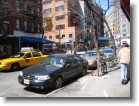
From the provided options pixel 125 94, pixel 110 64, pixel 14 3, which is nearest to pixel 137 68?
pixel 125 94

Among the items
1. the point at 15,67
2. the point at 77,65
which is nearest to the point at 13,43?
the point at 15,67

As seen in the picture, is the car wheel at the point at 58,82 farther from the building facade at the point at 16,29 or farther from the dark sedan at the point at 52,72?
the building facade at the point at 16,29

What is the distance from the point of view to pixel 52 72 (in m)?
7.03

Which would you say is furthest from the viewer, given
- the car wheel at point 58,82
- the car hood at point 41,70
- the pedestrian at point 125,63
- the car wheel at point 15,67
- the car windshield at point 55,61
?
A: the car wheel at point 15,67

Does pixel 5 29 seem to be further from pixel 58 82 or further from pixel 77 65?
pixel 58 82

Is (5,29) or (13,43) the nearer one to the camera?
(5,29)

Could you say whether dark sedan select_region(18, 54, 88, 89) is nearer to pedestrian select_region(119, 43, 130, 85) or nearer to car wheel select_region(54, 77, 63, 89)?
car wheel select_region(54, 77, 63, 89)

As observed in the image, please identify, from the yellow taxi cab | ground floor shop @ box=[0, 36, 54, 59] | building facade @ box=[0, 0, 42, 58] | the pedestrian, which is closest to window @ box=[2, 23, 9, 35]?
building facade @ box=[0, 0, 42, 58]

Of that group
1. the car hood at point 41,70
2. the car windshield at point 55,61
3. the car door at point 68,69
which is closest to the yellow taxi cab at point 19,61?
the car windshield at point 55,61

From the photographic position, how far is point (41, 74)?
6773 mm

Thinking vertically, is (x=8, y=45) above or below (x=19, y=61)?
above

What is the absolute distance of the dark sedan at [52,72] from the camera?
670 cm

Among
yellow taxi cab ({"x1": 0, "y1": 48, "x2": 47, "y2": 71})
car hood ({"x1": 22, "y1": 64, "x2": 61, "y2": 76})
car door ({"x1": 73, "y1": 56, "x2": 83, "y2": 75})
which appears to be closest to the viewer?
car hood ({"x1": 22, "y1": 64, "x2": 61, "y2": 76})

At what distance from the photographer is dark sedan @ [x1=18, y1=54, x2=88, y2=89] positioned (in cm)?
670
